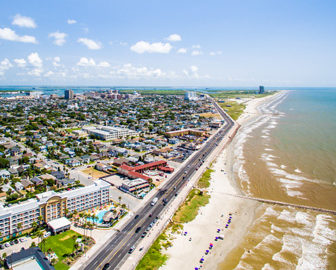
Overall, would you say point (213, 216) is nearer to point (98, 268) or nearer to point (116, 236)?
point (116, 236)

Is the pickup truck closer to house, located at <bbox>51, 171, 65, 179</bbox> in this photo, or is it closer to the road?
the road

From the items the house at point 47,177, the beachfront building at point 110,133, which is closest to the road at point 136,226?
the house at point 47,177

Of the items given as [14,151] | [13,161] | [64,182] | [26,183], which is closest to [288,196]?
[64,182]

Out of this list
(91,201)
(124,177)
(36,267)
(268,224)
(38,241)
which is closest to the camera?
(36,267)

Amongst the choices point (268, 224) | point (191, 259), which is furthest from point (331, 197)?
point (191, 259)

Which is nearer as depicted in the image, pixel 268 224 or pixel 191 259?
pixel 191 259

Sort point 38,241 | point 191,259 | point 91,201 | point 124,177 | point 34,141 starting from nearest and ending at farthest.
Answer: point 191,259 < point 38,241 < point 91,201 < point 124,177 < point 34,141

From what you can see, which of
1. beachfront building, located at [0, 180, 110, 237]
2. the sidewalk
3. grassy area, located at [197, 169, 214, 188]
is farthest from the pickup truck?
grassy area, located at [197, 169, 214, 188]
